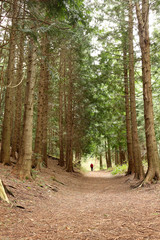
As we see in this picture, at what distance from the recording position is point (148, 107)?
838 centimetres

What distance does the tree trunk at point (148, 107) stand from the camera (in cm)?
780

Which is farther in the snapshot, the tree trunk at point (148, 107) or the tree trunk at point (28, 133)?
the tree trunk at point (148, 107)

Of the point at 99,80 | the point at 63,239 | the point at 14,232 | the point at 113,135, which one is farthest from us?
the point at 113,135

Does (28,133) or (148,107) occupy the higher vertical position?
(148,107)

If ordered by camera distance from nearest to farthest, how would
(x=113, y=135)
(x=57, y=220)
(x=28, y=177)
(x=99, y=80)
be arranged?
(x=57, y=220), (x=28, y=177), (x=99, y=80), (x=113, y=135)

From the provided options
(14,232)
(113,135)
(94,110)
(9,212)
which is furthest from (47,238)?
(113,135)

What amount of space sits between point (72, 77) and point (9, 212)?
12.8 meters

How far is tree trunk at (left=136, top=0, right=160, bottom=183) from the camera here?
7805 mm

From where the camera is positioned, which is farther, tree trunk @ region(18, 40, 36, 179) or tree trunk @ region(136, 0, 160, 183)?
tree trunk @ region(136, 0, 160, 183)

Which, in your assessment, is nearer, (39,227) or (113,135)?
(39,227)

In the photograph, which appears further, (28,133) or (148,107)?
(148,107)

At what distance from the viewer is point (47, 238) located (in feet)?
9.43

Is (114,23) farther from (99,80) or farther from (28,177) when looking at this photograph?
(28,177)

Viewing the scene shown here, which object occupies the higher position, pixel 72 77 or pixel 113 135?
pixel 72 77
